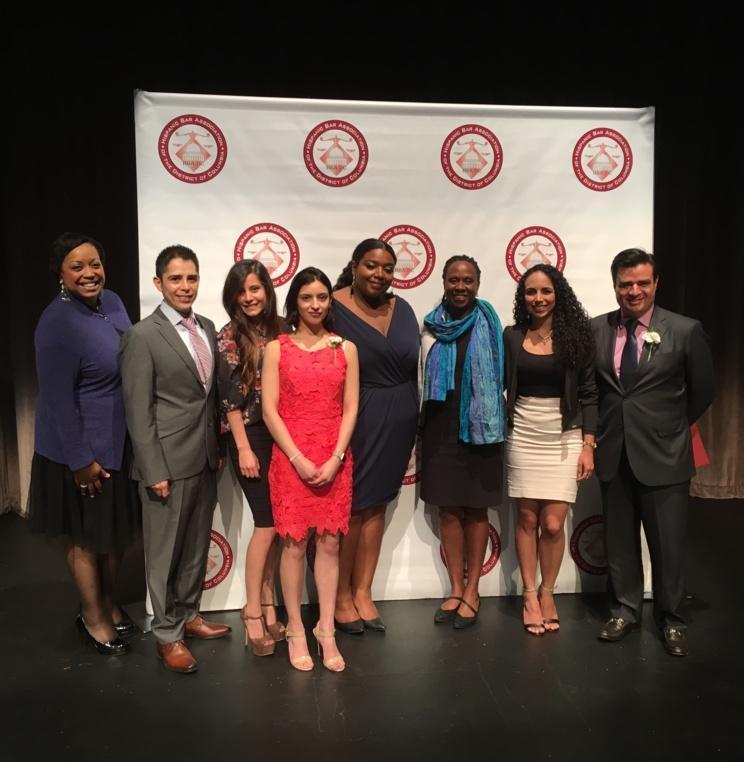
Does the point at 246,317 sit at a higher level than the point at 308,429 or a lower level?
higher

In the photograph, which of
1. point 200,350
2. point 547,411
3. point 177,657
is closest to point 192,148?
point 200,350

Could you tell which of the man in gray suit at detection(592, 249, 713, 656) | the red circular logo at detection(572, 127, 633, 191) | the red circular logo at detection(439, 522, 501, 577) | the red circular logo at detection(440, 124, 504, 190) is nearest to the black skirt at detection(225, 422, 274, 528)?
the red circular logo at detection(439, 522, 501, 577)

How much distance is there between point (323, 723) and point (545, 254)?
7.72 ft

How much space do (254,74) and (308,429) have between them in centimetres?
274

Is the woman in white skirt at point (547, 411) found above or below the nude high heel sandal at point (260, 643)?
above

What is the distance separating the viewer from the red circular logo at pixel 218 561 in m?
3.51

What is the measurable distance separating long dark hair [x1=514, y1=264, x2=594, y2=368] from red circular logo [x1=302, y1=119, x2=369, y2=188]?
3.27 ft

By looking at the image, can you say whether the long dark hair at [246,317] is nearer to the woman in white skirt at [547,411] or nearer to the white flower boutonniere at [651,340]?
the woman in white skirt at [547,411]

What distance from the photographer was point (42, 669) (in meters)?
2.95

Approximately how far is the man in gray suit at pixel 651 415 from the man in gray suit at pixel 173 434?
5.58 feet

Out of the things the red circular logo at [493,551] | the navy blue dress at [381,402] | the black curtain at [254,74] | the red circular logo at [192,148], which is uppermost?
the black curtain at [254,74]

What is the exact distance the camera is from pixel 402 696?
8.87ft

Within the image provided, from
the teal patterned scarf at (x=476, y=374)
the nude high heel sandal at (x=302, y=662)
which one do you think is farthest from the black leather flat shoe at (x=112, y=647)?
the teal patterned scarf at (x=476, y=374)

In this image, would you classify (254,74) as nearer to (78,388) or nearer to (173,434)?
(78,388)
